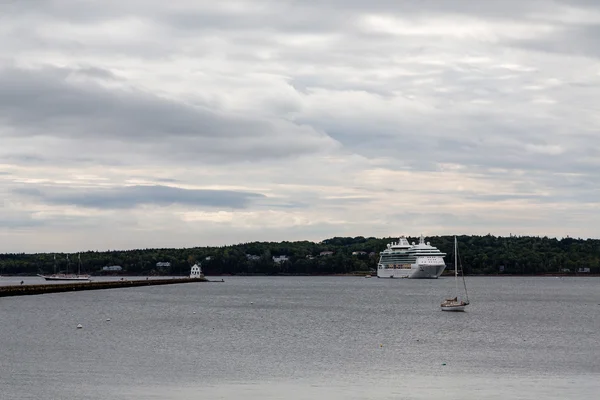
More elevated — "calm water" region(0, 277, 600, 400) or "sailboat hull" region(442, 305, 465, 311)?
"sailboat hull" region(442, 305, 465, 311)

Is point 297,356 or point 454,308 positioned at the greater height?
point 454,308

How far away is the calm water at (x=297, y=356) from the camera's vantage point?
138ft

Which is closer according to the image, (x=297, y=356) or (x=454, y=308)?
(x=297, y=356)

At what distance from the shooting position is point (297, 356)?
5700cm

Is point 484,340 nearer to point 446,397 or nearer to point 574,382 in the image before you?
point 574,382

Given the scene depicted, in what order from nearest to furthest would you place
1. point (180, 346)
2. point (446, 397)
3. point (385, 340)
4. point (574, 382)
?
1. point (446, 397)
2. point (574, 382)
3. point (180, 346)
4. point (385, 340)

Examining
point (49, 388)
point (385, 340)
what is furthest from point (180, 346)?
point (49, 388)

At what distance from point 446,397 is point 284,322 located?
166ft

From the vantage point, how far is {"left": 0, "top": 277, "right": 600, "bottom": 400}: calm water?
138 feet

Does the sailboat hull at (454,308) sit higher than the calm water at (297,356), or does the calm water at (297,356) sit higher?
the sailboat hull at (454,308)

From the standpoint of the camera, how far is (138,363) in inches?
2055

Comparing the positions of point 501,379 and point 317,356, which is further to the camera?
point 317,356

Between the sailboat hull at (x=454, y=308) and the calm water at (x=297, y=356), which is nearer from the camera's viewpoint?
the calm water at (x=297, y=356)

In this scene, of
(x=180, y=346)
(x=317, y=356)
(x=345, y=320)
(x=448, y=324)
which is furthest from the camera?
(x=345, y=320)
